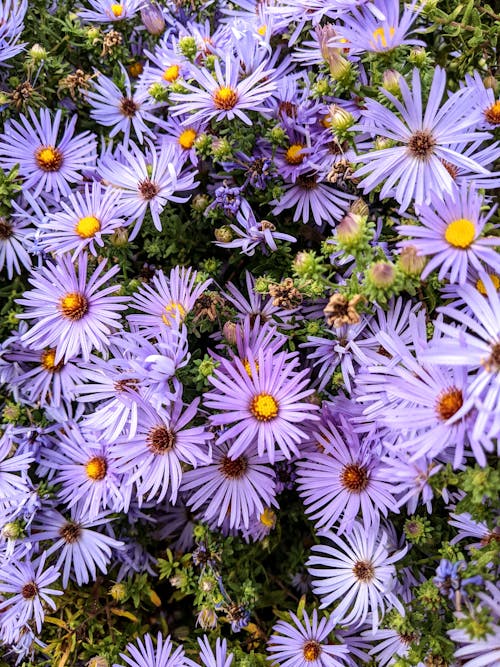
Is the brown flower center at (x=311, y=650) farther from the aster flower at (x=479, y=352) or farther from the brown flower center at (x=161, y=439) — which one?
the aster flower at (x=479, y=352)

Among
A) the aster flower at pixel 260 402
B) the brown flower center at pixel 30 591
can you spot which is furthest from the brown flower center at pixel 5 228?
the brown flower center at pixel 30 591

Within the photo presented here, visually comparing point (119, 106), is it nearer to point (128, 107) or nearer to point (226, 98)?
point (128, 107)

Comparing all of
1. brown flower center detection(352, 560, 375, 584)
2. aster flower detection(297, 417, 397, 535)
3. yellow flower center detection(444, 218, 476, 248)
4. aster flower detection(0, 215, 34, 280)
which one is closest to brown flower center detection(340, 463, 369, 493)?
aster flower detection(297, 417, 397, 535)

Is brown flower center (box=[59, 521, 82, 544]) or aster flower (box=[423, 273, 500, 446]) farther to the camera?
brown flower center (box=[59, 521, 82, 544])

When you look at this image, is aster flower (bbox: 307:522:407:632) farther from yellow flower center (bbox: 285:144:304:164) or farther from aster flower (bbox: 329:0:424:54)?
aster flower (bbox: 329:0:424:54)

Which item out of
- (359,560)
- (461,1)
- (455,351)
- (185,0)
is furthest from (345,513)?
(185,0)

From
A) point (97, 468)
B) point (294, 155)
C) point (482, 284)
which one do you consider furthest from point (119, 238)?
point (482, 284)

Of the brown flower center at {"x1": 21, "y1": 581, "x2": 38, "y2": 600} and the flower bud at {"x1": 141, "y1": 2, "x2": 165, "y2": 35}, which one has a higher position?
the flower bud at {"x1": 141, "y1": 2, "x2": 165, "y2": 35}
